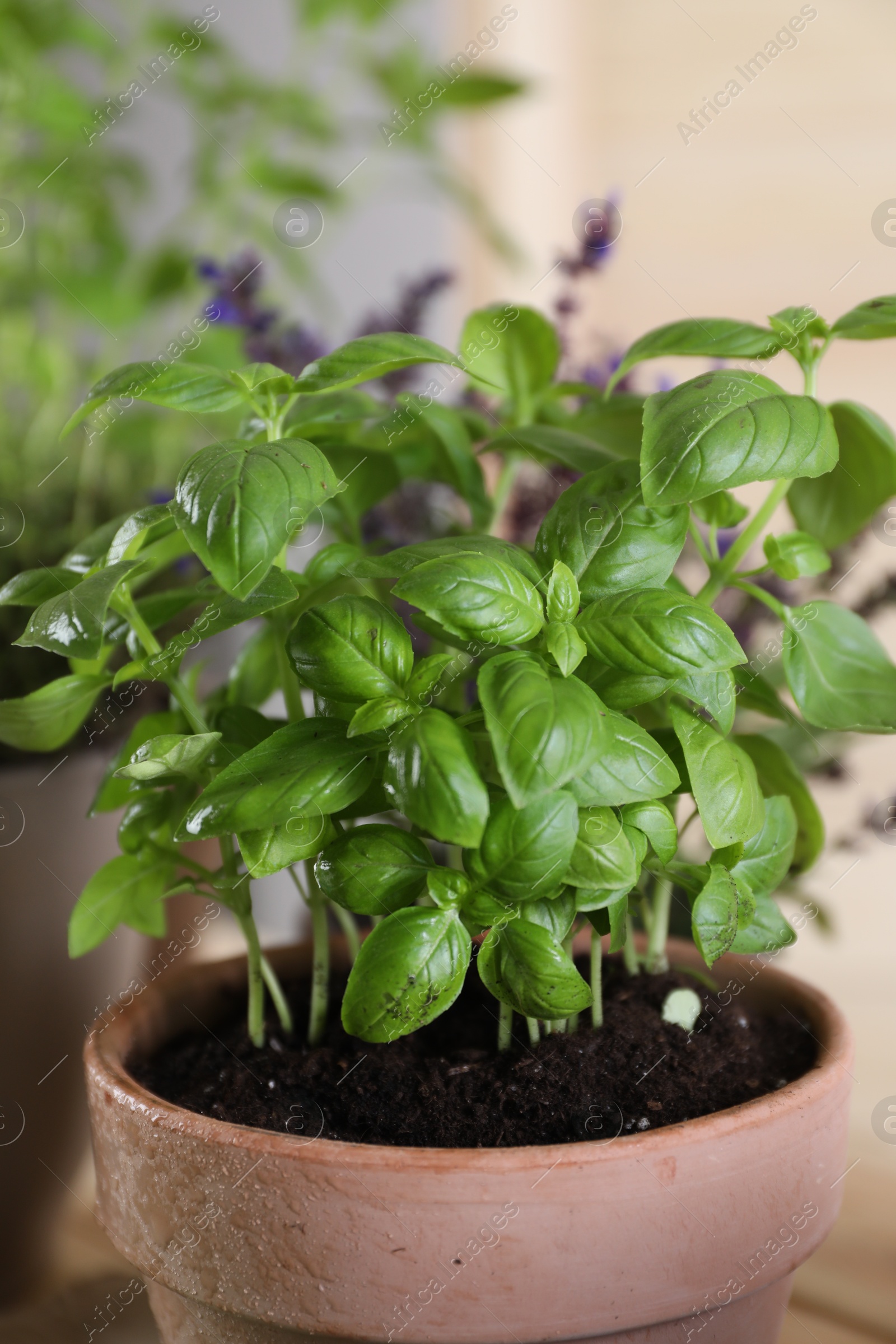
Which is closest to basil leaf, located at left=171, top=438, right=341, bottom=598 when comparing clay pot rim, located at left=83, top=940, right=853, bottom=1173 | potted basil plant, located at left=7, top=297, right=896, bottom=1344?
potted basil plant, located at left=7, top=297, right=896, bottom=1344

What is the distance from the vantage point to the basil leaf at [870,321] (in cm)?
47

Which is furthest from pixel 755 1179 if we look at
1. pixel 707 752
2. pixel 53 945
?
pixel 53 945

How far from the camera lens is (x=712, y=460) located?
43 cm

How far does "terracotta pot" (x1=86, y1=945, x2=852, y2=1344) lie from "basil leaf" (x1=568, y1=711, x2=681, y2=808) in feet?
0.43

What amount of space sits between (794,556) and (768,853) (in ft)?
0.47

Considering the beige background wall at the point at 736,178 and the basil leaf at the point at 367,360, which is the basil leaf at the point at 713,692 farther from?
the beige background wall at the point at 736,178

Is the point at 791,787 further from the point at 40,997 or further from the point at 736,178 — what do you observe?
the point at 736,178

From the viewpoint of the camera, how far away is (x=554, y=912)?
465 mm

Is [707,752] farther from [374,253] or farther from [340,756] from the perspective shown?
[374,253]

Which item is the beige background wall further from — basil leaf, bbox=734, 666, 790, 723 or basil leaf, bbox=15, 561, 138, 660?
A: basil leaf, bbox=15, 561, 138, 660

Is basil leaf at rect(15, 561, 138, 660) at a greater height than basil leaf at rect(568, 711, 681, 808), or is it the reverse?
basil leaf at rect(15, 561, 138, 660)

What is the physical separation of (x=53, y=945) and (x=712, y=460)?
54 centimetres

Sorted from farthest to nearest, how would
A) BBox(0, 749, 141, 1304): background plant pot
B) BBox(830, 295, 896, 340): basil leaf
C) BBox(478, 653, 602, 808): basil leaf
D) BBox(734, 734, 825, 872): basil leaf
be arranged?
BBox(0, 749, 141, 1304): background plant pot → BBox(734, 734, 825, 872): basil leaf → BBox(830, 295, 896, 340): basil leaf → BBox(478, 653, 602, 808): basil leaf

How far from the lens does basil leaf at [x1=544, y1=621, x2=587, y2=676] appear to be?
0.42 meters
